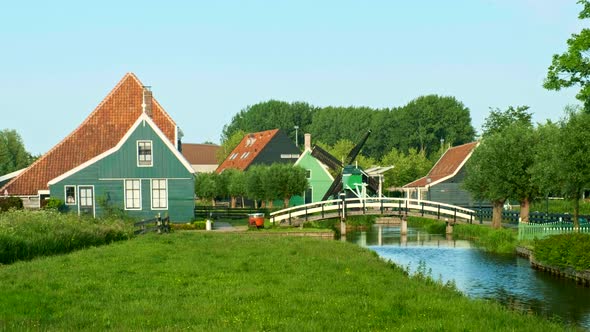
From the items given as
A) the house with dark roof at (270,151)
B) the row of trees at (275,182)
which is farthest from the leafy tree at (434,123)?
the row of trees at (275,182)

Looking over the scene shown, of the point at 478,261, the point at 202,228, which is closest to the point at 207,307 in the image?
the point at 478,261

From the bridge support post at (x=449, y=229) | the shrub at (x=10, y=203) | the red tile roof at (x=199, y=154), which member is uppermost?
the red tile roof at (x=199, y=154)

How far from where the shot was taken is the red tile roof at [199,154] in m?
143

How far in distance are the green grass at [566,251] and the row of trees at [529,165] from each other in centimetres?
464

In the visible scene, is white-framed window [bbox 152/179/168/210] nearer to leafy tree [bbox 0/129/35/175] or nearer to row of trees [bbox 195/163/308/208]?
row of trees [bbox 195/163/308/208]

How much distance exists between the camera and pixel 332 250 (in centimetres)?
2550

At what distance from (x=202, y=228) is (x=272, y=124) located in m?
89.9

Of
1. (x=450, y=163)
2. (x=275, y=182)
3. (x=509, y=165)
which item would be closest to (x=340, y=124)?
(x=450, y=163)

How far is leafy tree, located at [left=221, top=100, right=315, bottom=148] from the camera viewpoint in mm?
131125

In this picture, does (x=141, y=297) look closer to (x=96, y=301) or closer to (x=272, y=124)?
(x=96, y=301)

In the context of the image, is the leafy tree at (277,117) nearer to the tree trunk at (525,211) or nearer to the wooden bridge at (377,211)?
the wooden bridge at (377,211)

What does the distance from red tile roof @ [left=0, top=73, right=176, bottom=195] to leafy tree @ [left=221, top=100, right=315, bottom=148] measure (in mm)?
80778

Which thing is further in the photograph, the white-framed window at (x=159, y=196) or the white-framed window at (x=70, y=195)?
the white-framed window at (x=159, y=196)

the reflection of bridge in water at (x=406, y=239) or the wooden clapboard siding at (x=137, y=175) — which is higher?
the wooden clapboard siding at (x=137, y=175)
